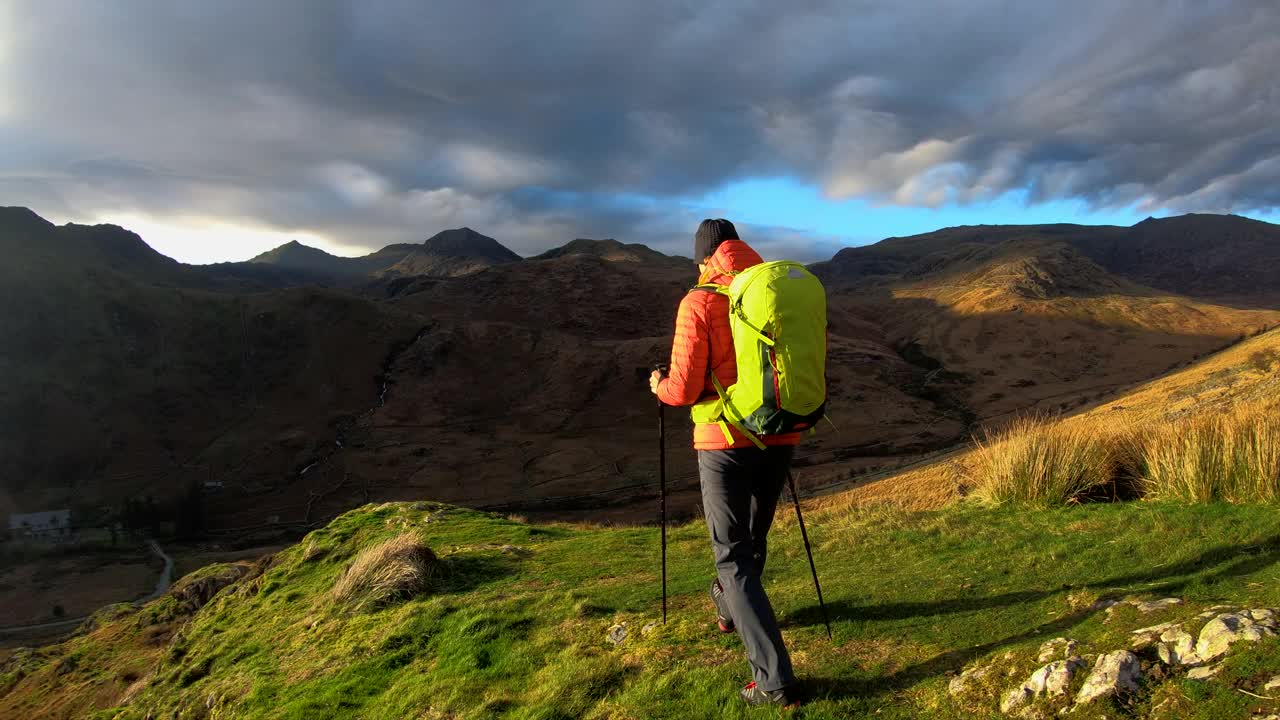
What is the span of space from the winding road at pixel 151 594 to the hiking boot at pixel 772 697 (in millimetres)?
26968

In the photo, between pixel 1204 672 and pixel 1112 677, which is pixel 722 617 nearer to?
pixel 1112 677

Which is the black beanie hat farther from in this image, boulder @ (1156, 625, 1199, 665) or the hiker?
boulder @ (1156, 625, 1199, 665)

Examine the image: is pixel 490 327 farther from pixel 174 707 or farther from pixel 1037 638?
pixel 1037 638

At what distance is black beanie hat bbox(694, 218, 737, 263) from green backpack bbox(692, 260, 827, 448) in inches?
22.8

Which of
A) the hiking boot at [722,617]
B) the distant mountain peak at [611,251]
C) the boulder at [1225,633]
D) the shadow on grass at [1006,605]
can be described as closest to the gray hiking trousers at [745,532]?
the shadow on grass at [1006,605]

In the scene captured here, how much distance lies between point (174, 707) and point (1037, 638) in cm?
800

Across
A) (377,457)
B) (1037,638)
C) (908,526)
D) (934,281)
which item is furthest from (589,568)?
(934,281)

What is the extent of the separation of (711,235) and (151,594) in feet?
120

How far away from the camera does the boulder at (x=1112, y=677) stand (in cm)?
297

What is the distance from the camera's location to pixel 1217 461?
592 centimetres

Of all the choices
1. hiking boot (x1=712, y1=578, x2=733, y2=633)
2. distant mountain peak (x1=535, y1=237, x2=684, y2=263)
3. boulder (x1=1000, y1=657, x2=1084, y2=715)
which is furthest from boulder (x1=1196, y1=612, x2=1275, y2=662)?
distant mountain peak (x1=535, y1=237, x2=684, y2=263)

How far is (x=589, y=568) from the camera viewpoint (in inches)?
308

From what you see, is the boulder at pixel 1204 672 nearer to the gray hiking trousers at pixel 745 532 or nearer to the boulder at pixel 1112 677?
the boulder at pixel 1112 677

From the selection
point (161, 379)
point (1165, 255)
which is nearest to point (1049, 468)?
point (161, 379)
